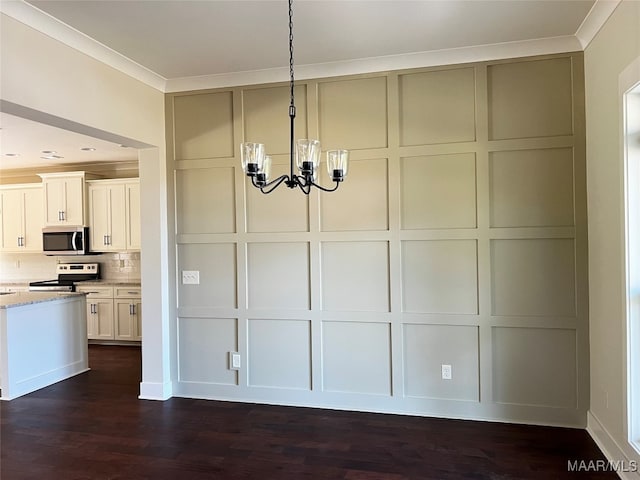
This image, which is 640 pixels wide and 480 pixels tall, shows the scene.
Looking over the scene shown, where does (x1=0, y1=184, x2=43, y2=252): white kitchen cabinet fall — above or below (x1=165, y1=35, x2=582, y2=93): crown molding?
below

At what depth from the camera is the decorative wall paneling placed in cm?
→ 333

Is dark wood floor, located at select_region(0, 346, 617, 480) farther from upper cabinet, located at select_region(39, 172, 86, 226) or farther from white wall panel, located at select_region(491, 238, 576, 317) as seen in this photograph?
upper cabinet, located at select_region(39, 172, 86, 226)

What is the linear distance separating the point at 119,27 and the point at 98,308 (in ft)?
15.3

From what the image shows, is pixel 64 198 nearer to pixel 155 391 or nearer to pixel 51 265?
pixel 51 265

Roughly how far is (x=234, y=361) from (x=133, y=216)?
11.3ft

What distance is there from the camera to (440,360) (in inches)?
139

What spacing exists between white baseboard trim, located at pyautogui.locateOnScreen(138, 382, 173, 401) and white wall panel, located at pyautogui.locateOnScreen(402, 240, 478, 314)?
237cm

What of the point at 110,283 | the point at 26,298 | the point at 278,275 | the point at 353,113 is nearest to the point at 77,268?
the point at 110,283

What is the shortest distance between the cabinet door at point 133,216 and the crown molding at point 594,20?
Result: 18.6 ft

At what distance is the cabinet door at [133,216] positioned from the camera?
6344 mm

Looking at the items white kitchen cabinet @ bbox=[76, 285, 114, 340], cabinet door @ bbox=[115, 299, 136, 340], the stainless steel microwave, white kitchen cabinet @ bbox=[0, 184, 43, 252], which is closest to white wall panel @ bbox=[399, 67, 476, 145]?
cabinet door @ bbox=[115, 299, 136, 340]

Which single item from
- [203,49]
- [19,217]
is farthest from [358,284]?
[19,217]

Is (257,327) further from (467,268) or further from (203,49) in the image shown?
(203,49)

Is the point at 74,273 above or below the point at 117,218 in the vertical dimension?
below
